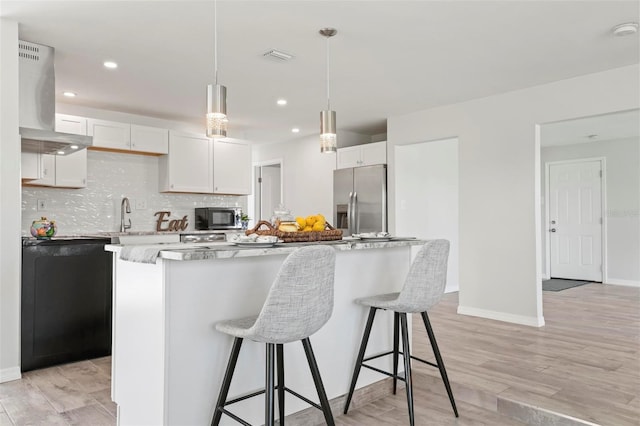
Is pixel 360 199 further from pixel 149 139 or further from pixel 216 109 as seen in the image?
pixel 216 109

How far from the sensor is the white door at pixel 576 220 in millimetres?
7383

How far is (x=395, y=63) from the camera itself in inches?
151

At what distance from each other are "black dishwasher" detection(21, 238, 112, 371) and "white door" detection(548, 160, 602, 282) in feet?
23.6

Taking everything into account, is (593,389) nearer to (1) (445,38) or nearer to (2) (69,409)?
(1) (445,38)

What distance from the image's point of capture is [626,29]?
10.3ft

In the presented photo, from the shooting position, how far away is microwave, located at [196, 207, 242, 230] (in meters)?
6.07

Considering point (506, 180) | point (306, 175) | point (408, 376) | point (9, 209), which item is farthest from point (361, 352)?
point (306, 175)

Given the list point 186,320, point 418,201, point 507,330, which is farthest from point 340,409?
point 418,201

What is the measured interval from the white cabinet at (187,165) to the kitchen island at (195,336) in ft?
11.6

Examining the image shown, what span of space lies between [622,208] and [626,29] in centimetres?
492

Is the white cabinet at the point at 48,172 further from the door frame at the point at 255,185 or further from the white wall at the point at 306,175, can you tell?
the white wall at the point at 306,175

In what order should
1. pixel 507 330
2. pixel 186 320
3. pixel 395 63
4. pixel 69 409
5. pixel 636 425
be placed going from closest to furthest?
pixel 186 320 → pixel 636 425 → pixel 69 409 → pixel 395 63 → pixel 507 330

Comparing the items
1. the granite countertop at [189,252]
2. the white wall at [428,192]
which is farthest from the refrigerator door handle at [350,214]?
the granite countertop at [189,252]

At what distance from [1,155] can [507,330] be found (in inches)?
172
